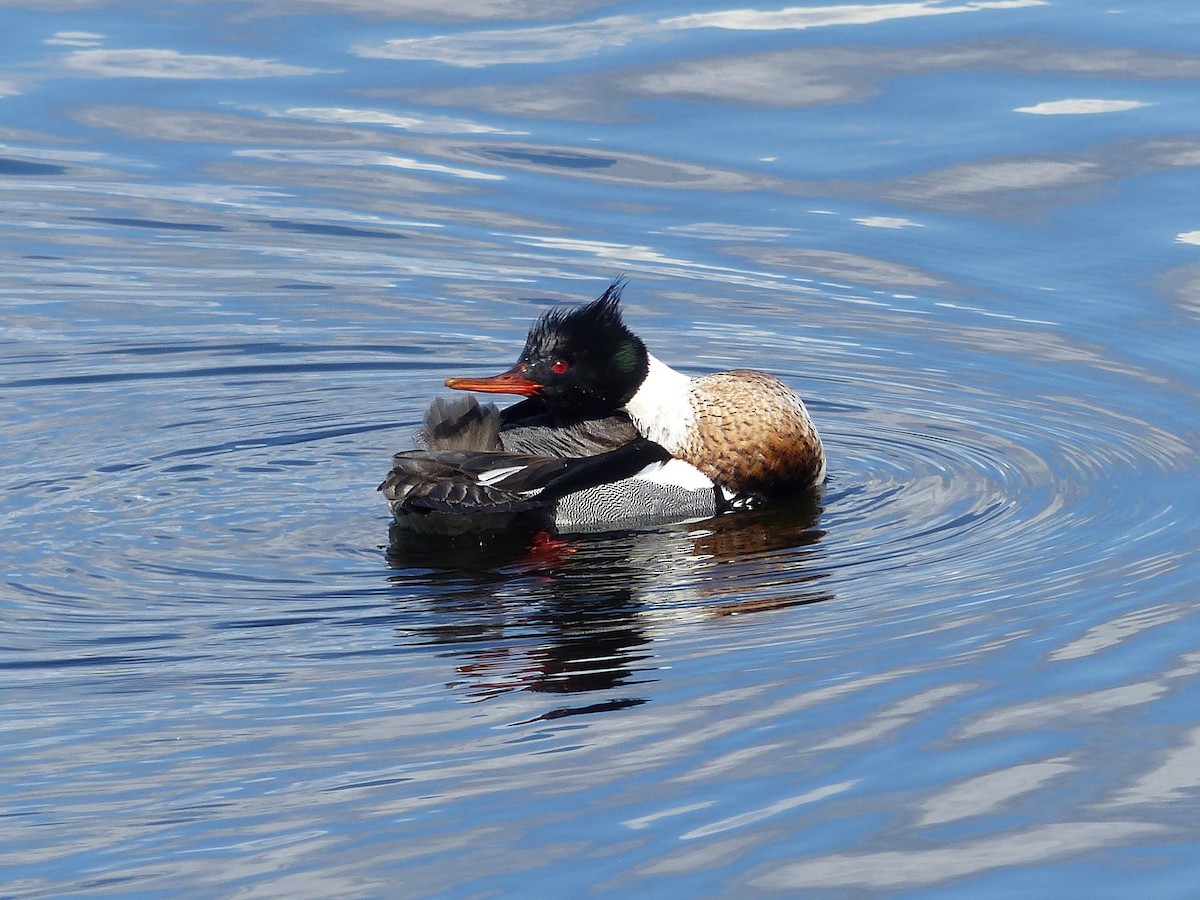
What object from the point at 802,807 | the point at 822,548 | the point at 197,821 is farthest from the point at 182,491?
the point at 802,807

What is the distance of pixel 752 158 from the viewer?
1543cm

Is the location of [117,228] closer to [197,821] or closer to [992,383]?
[992,383]

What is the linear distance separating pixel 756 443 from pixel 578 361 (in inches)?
38.6

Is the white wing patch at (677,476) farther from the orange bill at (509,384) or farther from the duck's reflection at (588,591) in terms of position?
the orange bill at (509,384)

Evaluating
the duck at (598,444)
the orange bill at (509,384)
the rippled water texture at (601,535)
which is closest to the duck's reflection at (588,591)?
the rippled water texture at (601,535)

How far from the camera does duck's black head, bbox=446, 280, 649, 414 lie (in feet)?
32.9

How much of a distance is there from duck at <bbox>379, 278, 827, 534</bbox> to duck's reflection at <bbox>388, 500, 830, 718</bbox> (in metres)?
0.13

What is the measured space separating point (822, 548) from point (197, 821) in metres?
3.87

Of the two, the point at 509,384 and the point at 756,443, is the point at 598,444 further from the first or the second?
the point at 756,443

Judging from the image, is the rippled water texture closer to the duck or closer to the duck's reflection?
the duck's reflection

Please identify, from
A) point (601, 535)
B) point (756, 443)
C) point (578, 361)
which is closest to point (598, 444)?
point (578, 361)

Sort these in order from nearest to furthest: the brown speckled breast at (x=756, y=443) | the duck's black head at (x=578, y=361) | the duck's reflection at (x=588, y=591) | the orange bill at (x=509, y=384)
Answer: the duck's reflection at (x=588, y=591), the orange bill at (x=509, y=384), the duck's black head at (x=578, y=361), the brown speckled breast at (x=756, y=443)

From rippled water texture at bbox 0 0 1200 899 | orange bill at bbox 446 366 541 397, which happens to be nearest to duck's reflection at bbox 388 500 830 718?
rippled water texture at bbox 0 0 1200 899

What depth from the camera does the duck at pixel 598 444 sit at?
31.3ft
